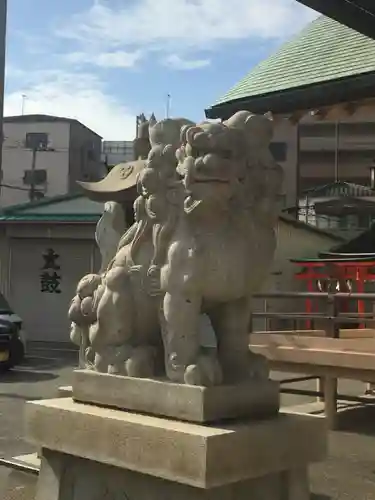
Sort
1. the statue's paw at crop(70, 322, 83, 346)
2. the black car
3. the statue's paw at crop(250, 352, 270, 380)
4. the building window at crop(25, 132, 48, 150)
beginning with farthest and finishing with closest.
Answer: the building window at crop(25, 132, 48, 150)
the black car
the statue's paw at crop(70, 322, 83, 346)
the statue's paw at crop(250, 352, 270, 380)

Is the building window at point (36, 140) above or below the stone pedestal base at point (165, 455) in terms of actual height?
above

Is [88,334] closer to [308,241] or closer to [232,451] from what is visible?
[232,451]

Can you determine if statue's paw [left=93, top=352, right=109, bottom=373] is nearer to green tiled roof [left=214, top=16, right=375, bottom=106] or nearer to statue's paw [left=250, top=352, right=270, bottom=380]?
statue's paw [left=250, top=352, right=270, bottom=380]

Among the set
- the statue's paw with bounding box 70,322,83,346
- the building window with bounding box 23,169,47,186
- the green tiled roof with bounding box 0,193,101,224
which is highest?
the building window with bounding box 23,169,47,186

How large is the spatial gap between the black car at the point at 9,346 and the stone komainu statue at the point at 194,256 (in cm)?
737

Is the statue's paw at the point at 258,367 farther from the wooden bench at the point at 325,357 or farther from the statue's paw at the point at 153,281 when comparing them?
the wooden bench at the point at 325,357

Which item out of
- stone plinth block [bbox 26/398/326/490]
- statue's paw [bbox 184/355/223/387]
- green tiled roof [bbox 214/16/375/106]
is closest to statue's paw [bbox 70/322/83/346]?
stone plinth block [bbox 26/398/326/490]

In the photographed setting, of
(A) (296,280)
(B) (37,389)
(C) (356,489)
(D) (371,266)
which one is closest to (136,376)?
(C) (356,489)

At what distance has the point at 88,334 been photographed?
3.12m

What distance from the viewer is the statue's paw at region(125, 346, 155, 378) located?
2.83m

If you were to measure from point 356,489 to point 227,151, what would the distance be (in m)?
2.71

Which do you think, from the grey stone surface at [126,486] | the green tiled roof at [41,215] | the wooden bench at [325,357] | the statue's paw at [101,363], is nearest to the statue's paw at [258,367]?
the grey stone surface at [126,486]

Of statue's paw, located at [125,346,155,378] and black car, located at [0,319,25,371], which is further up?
statue's paw, located at [125,346,155,378]

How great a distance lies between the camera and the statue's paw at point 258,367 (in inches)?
110
